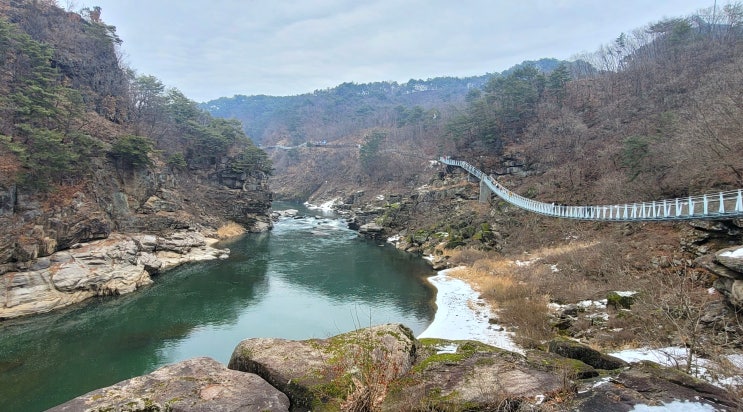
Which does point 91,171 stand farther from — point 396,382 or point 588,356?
point 588,356

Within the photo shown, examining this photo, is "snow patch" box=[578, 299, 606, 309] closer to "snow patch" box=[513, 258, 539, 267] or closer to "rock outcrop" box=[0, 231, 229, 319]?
"snow patch" box=[513, 258, 539, 267]

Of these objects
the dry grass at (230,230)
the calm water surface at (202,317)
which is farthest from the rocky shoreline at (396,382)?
the dry grass at (230,230)

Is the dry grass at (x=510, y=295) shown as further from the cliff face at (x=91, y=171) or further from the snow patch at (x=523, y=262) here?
the cliff face at (x=91, y=171)

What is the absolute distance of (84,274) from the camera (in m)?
26.2

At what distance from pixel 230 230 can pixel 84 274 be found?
26.5 m

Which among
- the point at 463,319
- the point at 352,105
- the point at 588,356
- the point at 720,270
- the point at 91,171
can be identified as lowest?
the point at 463,319

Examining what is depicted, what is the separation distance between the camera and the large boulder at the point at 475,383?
16.1 feet

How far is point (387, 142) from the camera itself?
308 ft

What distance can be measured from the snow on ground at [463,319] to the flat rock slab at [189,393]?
11.2m

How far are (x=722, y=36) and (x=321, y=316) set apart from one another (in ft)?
202

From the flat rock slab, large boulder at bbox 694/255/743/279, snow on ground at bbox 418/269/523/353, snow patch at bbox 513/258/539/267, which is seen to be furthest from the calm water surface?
large boulder at bbox 694/255/743/279

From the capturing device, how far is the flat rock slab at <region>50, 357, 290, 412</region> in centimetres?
485

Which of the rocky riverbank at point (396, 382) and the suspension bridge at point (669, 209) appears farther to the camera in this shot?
the suspension bridge at point (669, 209)

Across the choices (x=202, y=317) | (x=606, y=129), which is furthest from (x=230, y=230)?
(x=606, y=129)
